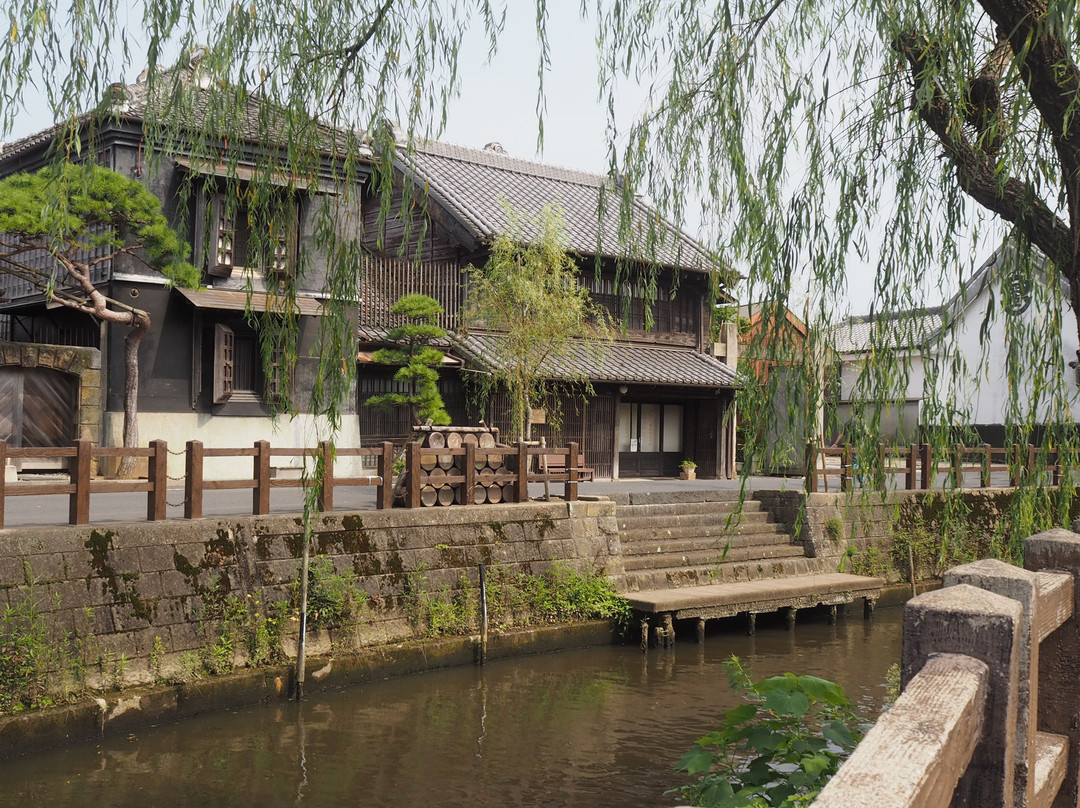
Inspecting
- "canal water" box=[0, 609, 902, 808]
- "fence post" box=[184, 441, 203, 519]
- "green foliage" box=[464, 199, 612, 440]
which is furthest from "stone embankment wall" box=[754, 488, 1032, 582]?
"fence post" box=[184, 441, 203, 519]

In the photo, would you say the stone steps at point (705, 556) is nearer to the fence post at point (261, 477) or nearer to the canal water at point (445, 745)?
the canal water at point (445, 745)

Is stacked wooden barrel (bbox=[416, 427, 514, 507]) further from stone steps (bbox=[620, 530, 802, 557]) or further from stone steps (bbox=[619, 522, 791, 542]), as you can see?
stone steps (bbox=[619, 522, 791, 542])

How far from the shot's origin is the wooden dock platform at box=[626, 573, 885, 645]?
43.3 ft

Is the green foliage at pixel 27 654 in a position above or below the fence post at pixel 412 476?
below

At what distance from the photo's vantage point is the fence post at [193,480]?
33.4 feet

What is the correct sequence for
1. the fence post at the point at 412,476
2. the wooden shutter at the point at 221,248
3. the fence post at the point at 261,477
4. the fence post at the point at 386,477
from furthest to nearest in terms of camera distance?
the wooden shutter at the point at 221,248 < the fence post at the point at 412,476 < the fence post at the point at 386,477 < the fence post at the point at 261,477

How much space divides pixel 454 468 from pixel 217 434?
7.24 metres

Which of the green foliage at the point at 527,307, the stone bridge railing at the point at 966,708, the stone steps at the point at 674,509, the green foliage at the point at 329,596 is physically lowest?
the green foliage at the point at 329,596

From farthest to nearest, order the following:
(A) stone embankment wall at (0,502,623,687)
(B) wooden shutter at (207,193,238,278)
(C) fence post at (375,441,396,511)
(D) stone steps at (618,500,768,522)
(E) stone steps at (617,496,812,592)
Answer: (B) wooden shutter at (207,193,238,278), (D) stone steps at (618,500,768,522), (E) stone steps at (617,496,812,592), (C) fence post at (375,441,396,511), (A) stone embankment wall at (0,502,623,687)

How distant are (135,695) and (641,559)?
7.53 m

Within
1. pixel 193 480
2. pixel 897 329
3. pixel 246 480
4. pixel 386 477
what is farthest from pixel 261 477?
pixel 897 329

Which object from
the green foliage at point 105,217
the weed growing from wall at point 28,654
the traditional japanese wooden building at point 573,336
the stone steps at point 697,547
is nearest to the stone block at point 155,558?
the weed growing from wall at point 28,654

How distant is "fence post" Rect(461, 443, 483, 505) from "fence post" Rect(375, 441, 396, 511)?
3.46 ft

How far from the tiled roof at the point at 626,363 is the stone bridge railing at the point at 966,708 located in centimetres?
1782
